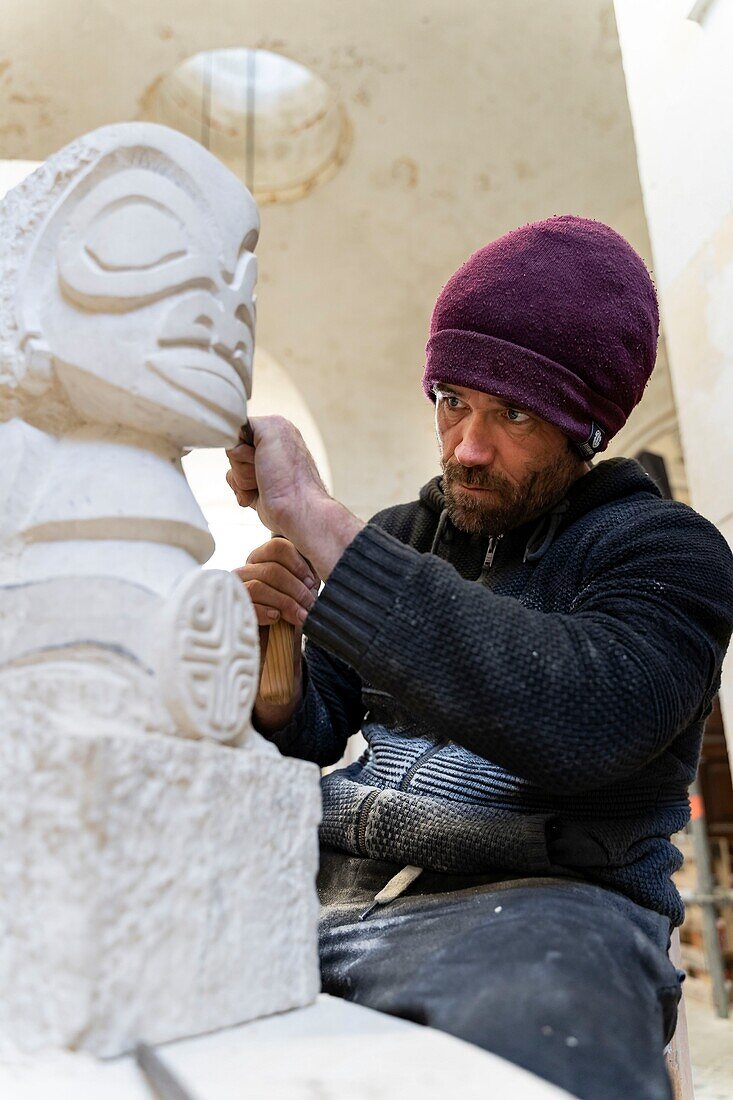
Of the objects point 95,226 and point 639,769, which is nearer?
point 95,226

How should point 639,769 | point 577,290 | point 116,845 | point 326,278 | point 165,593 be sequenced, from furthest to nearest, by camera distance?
1. point 326,278
2. point 577,290
3. point 639,769
4. point 165,593
5. point 116,845

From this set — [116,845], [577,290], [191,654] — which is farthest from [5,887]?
[577,290]

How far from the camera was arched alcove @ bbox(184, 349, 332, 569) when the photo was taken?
3719 mm

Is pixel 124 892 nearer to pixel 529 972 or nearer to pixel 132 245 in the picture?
pixel 529 972

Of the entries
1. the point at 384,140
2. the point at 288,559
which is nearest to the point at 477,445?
the point at 288,559

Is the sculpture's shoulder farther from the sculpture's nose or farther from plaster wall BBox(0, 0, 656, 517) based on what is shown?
plaster wall BBox(0, 0, 656, 517)

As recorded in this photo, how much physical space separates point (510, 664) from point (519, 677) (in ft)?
0.05

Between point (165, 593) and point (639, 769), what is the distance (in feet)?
1.68

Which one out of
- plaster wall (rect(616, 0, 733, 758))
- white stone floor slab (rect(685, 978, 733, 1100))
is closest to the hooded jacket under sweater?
plaster wall (rect(616, 0, 733, 758))

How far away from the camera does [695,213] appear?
2021 mm

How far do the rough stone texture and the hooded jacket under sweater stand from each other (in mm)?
203

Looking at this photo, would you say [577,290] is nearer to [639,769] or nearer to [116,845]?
[639,769]

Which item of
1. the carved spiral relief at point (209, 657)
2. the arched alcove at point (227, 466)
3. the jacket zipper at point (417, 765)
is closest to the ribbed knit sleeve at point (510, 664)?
the carved spiral relief at point (209, 657)

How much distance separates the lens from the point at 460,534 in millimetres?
1349
